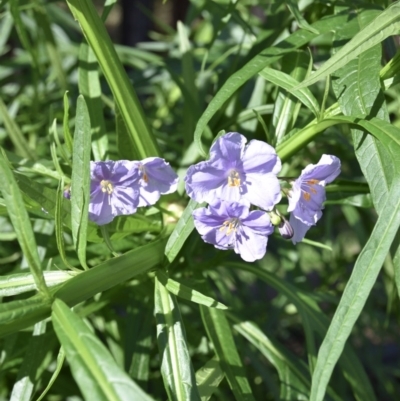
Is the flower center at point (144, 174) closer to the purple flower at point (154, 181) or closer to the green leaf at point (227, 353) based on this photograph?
the purple flower at point (154, 181)

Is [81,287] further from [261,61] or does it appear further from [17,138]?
[17,138]

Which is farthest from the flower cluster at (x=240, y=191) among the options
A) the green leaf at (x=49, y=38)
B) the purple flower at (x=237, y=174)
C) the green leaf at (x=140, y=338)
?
the green leaf at (x=49, y=38)

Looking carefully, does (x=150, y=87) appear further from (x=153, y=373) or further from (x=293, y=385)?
(x=293, y=385)

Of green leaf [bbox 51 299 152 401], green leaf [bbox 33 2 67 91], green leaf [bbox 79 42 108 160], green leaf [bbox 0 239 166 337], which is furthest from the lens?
green leaf [bbox 33 2 67 91]

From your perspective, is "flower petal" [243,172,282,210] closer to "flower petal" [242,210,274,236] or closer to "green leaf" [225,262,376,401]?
"flower petal" [242,210,274,236]

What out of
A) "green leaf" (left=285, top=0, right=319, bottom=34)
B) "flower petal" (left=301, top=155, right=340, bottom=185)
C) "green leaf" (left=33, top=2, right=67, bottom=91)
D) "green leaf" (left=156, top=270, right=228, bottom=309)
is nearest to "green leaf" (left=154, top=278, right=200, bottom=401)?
"green leaf" (left=156, top=270, right=228, bottom=309)

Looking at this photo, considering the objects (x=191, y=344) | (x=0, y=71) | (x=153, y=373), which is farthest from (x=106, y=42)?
(x=0, y=71)
